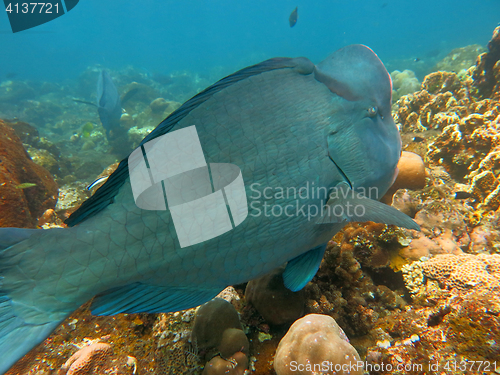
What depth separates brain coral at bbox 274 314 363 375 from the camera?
1.64 m

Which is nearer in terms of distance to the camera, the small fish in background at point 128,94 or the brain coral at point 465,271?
the brain coral at point 465,271

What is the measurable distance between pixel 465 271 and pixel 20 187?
6.46 m

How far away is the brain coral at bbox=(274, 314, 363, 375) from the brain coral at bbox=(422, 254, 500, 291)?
1.58 meters

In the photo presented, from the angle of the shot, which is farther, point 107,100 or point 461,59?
point 461,59

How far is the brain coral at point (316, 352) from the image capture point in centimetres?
164

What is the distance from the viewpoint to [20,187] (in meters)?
3.82

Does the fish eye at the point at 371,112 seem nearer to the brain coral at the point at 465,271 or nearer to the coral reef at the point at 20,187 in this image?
the brain coral at the point at 465,271

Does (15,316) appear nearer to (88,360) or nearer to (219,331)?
(88,360)

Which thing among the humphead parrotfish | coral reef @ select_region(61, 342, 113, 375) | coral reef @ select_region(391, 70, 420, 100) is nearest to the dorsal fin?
the humphead parrotfish

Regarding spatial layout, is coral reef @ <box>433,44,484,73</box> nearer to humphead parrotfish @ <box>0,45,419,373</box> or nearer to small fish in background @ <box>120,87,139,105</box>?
humphead parrotfish @ <box>0,45,419,373</box>

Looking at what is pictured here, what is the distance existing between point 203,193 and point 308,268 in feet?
3.33

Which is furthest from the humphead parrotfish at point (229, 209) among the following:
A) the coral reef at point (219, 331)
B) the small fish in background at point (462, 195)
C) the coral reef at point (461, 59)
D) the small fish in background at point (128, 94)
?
the small fish in background at point (128, 94)

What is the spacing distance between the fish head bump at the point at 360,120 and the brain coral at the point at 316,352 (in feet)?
3.81

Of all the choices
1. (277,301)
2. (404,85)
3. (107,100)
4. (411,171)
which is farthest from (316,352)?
(404,85)
